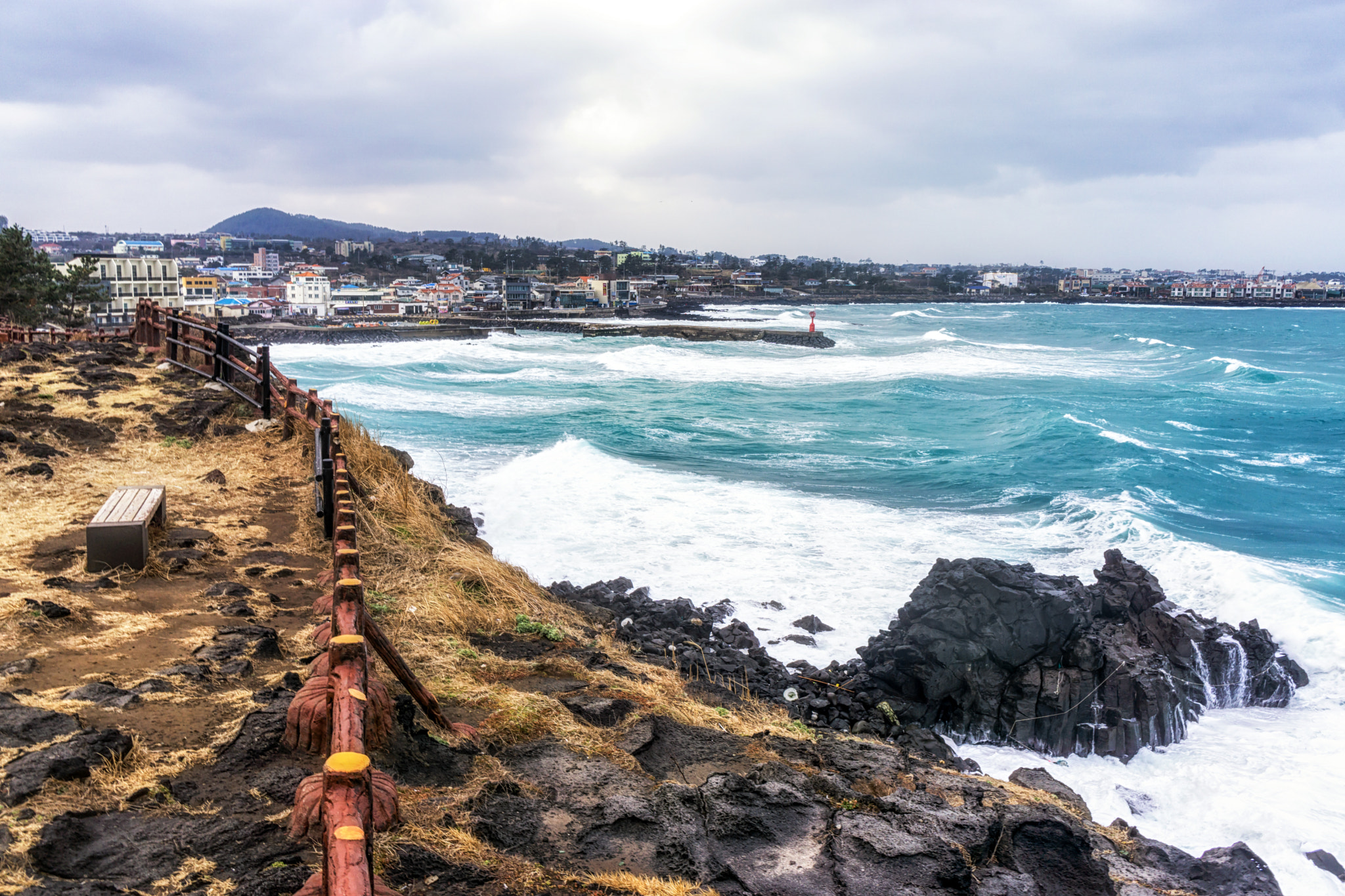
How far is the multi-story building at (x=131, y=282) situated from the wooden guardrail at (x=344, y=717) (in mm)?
80651

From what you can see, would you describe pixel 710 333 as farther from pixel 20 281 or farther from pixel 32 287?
pixel 20 281

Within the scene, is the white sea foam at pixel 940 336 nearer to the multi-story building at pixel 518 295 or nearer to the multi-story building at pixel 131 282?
the multi-story building at pixel 518 295

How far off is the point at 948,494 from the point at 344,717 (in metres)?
17.4

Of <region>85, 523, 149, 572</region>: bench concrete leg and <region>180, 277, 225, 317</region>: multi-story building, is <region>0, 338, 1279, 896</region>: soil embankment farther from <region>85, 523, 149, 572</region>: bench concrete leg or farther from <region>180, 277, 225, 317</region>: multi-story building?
<region>180, 277, 225, 317</region>: multi-story building

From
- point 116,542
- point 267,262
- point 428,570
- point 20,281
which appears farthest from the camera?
point 267,262

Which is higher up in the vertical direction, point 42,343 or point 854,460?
point 42,343

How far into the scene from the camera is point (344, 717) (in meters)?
2.74

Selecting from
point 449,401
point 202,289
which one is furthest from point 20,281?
point 202,289

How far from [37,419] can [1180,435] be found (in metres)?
29.5

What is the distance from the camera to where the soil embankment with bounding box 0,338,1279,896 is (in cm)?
327

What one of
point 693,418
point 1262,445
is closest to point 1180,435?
point 1262,445

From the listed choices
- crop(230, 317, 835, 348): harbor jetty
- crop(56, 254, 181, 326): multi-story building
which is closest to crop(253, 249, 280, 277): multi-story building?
crop(56, 254, 181, 326): multi-story building

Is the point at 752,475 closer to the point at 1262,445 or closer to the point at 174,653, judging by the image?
the point at 174,653

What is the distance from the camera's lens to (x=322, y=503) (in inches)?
282
